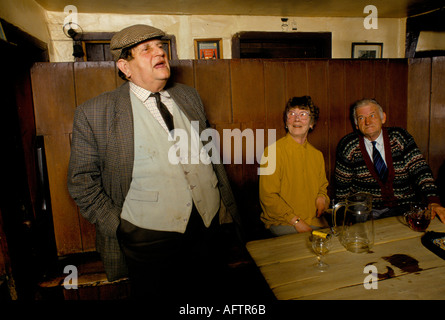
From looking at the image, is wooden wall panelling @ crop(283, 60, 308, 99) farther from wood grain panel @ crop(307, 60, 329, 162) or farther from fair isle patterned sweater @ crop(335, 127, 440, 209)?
fair isle patterned sweater @ crop(335, 127, 440, 209)

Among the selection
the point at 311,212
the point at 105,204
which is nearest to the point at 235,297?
the point at 311,212

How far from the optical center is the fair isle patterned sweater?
230 cm

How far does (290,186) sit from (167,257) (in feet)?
3.62

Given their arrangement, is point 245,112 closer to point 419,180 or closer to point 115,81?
point 115,81

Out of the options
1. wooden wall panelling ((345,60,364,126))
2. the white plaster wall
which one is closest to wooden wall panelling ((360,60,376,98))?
wooden wall panelling ((345,60,364,126))

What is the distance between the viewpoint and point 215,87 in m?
2.38

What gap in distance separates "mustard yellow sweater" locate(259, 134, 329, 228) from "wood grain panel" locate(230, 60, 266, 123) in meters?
0.41

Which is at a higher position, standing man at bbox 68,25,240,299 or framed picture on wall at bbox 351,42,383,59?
framed picture on wall at bbox 351,42,383,59

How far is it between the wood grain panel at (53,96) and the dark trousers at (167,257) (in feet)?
3.68

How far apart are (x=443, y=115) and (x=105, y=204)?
126 inches

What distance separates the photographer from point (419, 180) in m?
2.23

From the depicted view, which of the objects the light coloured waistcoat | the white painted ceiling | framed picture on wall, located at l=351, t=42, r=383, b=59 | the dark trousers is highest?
the white painted ceiling

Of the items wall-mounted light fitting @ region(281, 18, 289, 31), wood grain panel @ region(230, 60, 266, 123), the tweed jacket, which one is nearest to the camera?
the tweed jacket

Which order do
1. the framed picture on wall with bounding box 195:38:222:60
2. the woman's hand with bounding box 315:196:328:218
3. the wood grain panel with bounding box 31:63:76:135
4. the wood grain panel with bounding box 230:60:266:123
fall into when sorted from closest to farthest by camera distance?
1. the wood grain panel with bounding box 31:63:76:135
2. the woman's hand with bounding box 315:196:328:218
3. the wood grain panel with bounding box 230:60:266:123
4. the framed picture on wall with bounding box 195:38:222:60
